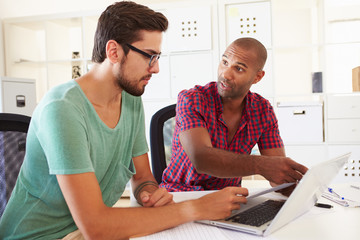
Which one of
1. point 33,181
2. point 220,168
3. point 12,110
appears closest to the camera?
point 33,181

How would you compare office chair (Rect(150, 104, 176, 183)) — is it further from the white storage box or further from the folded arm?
the white storage box

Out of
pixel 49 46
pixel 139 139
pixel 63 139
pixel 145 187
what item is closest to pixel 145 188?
pixel 145 187

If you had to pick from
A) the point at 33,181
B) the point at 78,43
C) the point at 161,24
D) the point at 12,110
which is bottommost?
the point at 33,181

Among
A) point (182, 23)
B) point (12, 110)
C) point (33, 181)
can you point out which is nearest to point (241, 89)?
point (33, 181)

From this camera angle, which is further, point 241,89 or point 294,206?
point 241,89

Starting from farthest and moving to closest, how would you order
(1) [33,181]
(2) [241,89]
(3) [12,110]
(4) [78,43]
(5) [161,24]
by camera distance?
(4) [78,43], (3) [12,110], (2) [241,89], (5) [161,24], (1) [33,181]

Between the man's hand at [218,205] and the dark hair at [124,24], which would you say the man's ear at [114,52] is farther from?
the man's hand at [218,205]

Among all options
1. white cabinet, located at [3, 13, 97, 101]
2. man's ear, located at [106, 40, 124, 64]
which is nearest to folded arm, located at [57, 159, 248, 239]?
man's ear, located at [106, 40, 124, 64]

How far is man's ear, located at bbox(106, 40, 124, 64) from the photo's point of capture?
3.46 ft

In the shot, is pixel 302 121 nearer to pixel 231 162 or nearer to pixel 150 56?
pixel 231 162

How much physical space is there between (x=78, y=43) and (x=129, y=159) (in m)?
3.33

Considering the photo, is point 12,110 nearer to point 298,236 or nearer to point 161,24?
point 161,24

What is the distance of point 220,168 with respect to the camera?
1.22m

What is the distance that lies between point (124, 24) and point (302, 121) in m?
2.55
